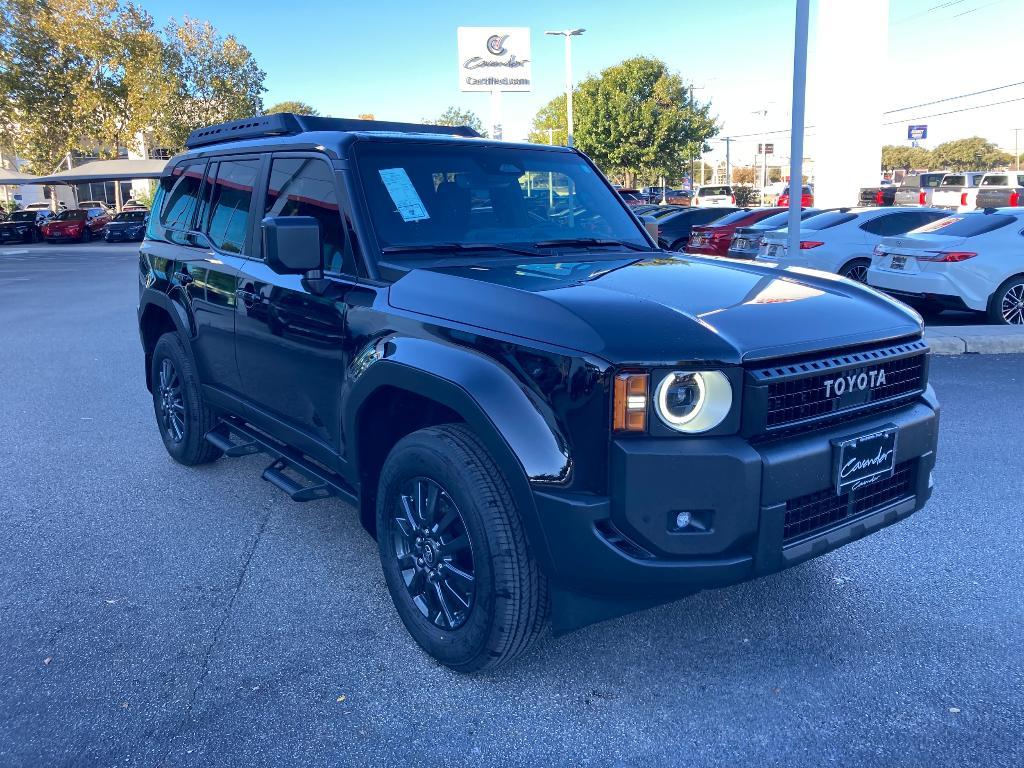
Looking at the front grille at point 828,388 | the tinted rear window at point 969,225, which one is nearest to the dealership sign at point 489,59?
the tinted rear window at point 969,225

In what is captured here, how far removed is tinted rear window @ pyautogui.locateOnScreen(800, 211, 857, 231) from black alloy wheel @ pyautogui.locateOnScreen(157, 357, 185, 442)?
10.8m

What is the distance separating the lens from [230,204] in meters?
4.57

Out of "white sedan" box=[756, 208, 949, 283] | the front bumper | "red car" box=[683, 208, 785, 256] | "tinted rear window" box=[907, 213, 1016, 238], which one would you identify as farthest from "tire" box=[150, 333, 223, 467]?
"red car" box=[683, 208, 785, 256]

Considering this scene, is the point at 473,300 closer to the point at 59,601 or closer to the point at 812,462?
the point at 812,462

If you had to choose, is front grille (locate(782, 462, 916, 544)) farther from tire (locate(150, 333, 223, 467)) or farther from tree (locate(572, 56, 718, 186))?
tree (locate(572, 56, 718, 186))

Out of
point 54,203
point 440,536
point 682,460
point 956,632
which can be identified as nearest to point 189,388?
point 440,536

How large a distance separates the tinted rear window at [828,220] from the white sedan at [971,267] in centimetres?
270

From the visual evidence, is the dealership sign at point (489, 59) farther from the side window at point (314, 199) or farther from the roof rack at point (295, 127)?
the side window at point (314, 199)

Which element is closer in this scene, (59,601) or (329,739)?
(329,739)

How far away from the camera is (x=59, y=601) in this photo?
3701mm

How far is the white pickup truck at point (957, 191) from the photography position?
2936cm

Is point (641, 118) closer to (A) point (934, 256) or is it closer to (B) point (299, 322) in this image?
(A) point (934, 256)

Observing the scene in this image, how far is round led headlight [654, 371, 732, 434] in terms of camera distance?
2539 mm

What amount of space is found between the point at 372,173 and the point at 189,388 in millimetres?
2131
